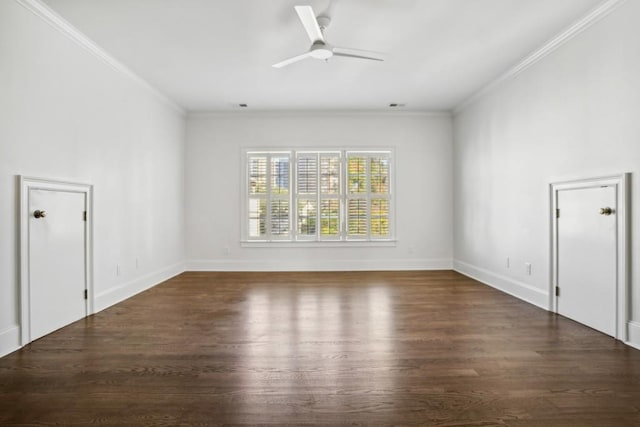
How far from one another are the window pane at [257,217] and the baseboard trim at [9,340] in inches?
150

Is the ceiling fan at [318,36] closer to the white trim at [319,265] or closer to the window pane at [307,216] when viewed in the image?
the window pane at [307,216]

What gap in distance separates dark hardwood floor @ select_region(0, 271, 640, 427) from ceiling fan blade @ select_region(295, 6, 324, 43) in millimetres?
2527

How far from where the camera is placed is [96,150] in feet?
12.5

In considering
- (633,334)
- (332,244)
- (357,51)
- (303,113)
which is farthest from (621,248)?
(303,113)

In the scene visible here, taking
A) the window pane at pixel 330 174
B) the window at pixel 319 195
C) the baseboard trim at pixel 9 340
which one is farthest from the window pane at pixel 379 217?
the baseboard trim at pixel 9 340

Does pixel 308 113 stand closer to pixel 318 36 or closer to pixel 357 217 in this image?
pixel 357 217

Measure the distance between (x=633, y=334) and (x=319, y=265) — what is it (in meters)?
4.34

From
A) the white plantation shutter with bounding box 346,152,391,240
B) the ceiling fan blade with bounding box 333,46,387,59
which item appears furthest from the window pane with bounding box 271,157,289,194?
the ceiling fan blade with bounding box 333,46,387,59

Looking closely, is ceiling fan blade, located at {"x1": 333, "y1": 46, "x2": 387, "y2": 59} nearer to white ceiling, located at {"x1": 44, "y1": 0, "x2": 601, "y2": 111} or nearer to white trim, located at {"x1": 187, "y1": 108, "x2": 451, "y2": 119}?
white ceiling, located at {"x1": 44, "y1": 0, "x2": 601, "y2": 111}

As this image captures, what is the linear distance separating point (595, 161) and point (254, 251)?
4949 mm

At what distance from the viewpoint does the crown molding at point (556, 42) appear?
2990 millimetres

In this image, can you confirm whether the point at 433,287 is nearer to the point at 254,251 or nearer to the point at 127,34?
the point at 254,251

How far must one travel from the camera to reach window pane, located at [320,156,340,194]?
21.0ft

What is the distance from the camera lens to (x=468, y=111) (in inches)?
225
